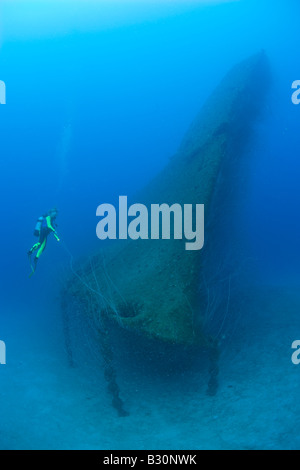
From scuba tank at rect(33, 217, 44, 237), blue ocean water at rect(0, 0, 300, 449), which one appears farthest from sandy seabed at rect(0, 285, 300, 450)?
scuba tank at rect(33, 217, 44, 237)

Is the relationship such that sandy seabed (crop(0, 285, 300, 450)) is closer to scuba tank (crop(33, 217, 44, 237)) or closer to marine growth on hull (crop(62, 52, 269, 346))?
marine growth on hull (crop(62, 52, 269, 346))

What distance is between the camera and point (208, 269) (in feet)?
21.0

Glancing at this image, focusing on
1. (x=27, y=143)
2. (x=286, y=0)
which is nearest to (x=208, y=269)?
(x=286, y=0)

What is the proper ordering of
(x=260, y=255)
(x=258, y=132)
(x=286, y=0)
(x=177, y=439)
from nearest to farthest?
(x=177, y=439) < (x=258, y=132) < (x=260, y=255) < (x=286, y=0)

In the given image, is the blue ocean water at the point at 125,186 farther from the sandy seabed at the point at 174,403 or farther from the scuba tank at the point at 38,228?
the scuba tank at the point at 38,228

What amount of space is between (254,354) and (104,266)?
4.02m

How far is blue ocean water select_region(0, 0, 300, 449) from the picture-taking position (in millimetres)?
5504

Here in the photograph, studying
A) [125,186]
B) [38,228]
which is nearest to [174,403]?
[38,228]

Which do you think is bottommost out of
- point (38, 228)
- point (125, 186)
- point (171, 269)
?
point (171, 269)

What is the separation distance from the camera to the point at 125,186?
39.4 metres

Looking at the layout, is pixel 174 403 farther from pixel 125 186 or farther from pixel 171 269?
pixel 125 186

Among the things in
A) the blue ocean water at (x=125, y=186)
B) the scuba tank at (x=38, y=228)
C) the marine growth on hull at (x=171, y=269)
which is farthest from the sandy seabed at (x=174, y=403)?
the scuba tank at (x=38, y=228)

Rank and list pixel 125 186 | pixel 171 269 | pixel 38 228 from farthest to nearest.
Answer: pixel 125 186
pixel 38 228
pixel 171 269

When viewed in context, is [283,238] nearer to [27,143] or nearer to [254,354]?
[254,354]
